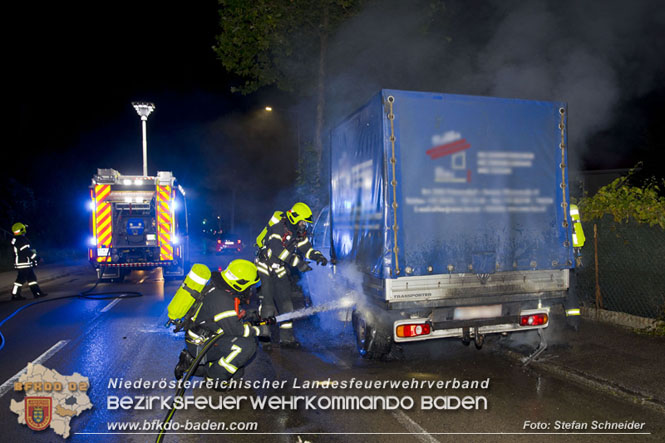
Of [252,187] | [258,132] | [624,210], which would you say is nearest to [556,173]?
[624,210]

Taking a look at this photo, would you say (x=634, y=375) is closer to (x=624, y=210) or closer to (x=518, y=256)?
(x=518, y=256)

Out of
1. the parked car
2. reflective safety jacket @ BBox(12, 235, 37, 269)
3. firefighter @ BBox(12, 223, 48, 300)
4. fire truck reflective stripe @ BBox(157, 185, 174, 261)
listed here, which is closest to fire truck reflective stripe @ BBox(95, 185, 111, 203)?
fire truck reflective stripe @ BBox(157, 185, 174, 261)

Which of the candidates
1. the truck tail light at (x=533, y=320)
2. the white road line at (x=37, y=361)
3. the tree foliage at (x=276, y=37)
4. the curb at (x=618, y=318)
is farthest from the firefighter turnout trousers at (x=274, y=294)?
the tree foliage at (x=276, y=37)

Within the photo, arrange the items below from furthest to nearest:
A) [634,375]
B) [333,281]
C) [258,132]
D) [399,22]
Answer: [258,132] < [399,22] < [333,281] < [634,375]

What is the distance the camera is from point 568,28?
9.23m

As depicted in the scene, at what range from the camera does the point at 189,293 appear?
4.63 meters

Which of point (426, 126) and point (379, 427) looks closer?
point (379, 427)

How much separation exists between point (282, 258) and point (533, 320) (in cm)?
319

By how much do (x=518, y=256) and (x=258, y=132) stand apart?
3261 cm

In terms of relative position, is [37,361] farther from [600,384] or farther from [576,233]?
[576,233]

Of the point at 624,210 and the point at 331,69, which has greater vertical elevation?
the point at 331,69

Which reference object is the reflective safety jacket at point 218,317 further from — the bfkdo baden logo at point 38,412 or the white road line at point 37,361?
the white road line at point 37,361

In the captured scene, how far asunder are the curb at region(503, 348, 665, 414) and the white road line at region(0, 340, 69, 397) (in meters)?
5.53

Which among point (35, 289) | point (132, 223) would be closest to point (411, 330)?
point (35, 289)
